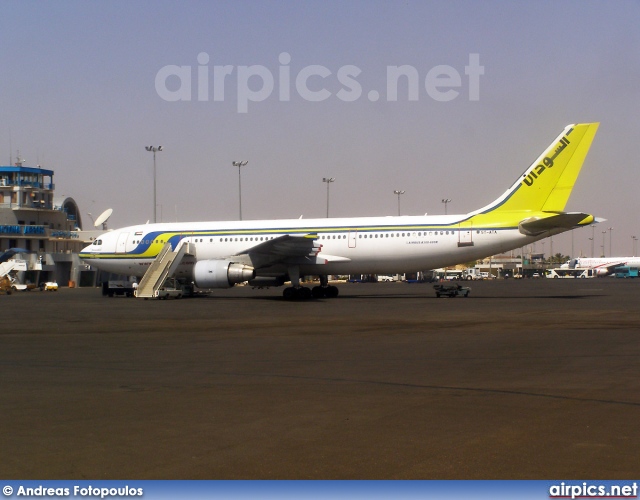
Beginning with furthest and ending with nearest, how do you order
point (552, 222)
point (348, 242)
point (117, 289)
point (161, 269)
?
1. point (117, 289)
2. point (161, 269)
3. point (348, 242)
4. point (552, 222)

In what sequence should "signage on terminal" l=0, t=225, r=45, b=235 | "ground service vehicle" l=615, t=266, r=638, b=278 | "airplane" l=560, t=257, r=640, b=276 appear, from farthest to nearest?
"airplane" l=560, t=257, r=640, b=276, "ground service vehicle" l=615, t=266, r=638, b=278, "signage on terminal" l=0, t=225, r=45, b=235

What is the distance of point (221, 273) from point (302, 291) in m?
3.97

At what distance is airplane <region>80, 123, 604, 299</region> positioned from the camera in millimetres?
32906

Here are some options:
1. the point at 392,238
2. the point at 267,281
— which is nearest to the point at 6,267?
the point at 267,281

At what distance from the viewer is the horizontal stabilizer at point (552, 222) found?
103 feet

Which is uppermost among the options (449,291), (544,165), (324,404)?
(544,165)

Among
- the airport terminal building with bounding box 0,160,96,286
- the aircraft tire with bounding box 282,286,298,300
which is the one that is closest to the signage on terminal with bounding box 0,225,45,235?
the airport terminal building with bounding box 0,160,96,286

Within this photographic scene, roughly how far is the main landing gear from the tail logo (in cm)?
1087

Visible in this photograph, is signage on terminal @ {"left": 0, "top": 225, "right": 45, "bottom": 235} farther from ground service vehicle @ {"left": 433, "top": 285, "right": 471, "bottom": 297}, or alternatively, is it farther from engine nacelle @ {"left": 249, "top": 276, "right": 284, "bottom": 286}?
ground service vehicle @ {"left": 433, "top": 285, "right": 471, "bottom": 297}

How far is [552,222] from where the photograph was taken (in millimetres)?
31828

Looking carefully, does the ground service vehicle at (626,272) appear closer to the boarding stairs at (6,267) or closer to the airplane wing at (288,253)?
the boarding stairs at (6,267)

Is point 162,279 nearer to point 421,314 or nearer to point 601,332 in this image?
point 421,314

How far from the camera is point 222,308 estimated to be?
28000mm

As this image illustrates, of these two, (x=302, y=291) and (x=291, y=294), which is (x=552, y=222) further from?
(x=291, y=294)
